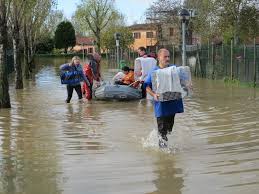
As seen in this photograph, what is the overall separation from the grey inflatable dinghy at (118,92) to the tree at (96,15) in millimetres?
68681

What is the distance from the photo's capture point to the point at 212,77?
28.1m

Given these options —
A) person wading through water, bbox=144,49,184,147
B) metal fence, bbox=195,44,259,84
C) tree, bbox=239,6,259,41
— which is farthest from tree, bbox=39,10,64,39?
person wading through water, bbox=144,49,184,147

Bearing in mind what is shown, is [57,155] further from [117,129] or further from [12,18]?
[12,18]

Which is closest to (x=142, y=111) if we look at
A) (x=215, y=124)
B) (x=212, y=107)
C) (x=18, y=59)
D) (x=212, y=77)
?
(x=212, y=107)

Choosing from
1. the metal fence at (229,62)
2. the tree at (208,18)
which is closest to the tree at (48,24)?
the tree at (208,18)

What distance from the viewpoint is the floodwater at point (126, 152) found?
6.68 metres

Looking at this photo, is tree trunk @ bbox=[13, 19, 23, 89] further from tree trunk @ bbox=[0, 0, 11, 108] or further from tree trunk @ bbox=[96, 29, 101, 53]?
tree trunk @ bbox=[96, 29, 101, 53]

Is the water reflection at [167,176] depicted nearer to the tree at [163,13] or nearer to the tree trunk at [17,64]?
the tree trunk at [17,64]

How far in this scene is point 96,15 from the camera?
87562 millimetres

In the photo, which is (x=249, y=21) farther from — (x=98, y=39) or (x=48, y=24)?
(x=98, y=39)

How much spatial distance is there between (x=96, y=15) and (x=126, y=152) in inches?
3157

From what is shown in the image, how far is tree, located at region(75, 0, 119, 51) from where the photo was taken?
86.9 meters

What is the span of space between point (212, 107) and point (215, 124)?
345cm

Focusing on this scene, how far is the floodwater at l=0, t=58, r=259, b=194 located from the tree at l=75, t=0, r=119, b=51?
240ft
